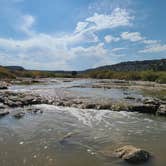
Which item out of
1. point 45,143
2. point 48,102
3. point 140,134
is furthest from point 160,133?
point 48,102

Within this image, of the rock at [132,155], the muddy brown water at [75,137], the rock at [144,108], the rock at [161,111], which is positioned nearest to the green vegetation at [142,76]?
the rock at [144,108]

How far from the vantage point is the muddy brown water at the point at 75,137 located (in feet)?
40.3

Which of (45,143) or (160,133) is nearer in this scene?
(45,143)

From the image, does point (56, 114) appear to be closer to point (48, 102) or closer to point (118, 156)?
point (48, 102)

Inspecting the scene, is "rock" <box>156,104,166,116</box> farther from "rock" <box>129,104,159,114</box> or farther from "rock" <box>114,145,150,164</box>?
"rock" <box>114,145,150,164</box>

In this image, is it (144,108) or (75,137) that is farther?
(144,108)

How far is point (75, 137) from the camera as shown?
1596 cm

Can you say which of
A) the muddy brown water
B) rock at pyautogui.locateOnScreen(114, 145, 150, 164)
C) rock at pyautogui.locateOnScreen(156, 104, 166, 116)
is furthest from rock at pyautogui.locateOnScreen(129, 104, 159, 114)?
rock at pyautogui.locateOnScreen(114, 145, 150, 164)

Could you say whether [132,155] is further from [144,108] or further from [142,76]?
[142,76]

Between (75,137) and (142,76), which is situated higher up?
(142,76)

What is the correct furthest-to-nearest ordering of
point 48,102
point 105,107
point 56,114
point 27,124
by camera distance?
1. point 48,102
2. point 105,107
3. point 56,114
4. point 27,124

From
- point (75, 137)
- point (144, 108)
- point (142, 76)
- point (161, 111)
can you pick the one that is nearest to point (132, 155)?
point (75, 137)

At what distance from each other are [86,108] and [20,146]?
1426 cm

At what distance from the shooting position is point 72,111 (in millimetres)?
25922
